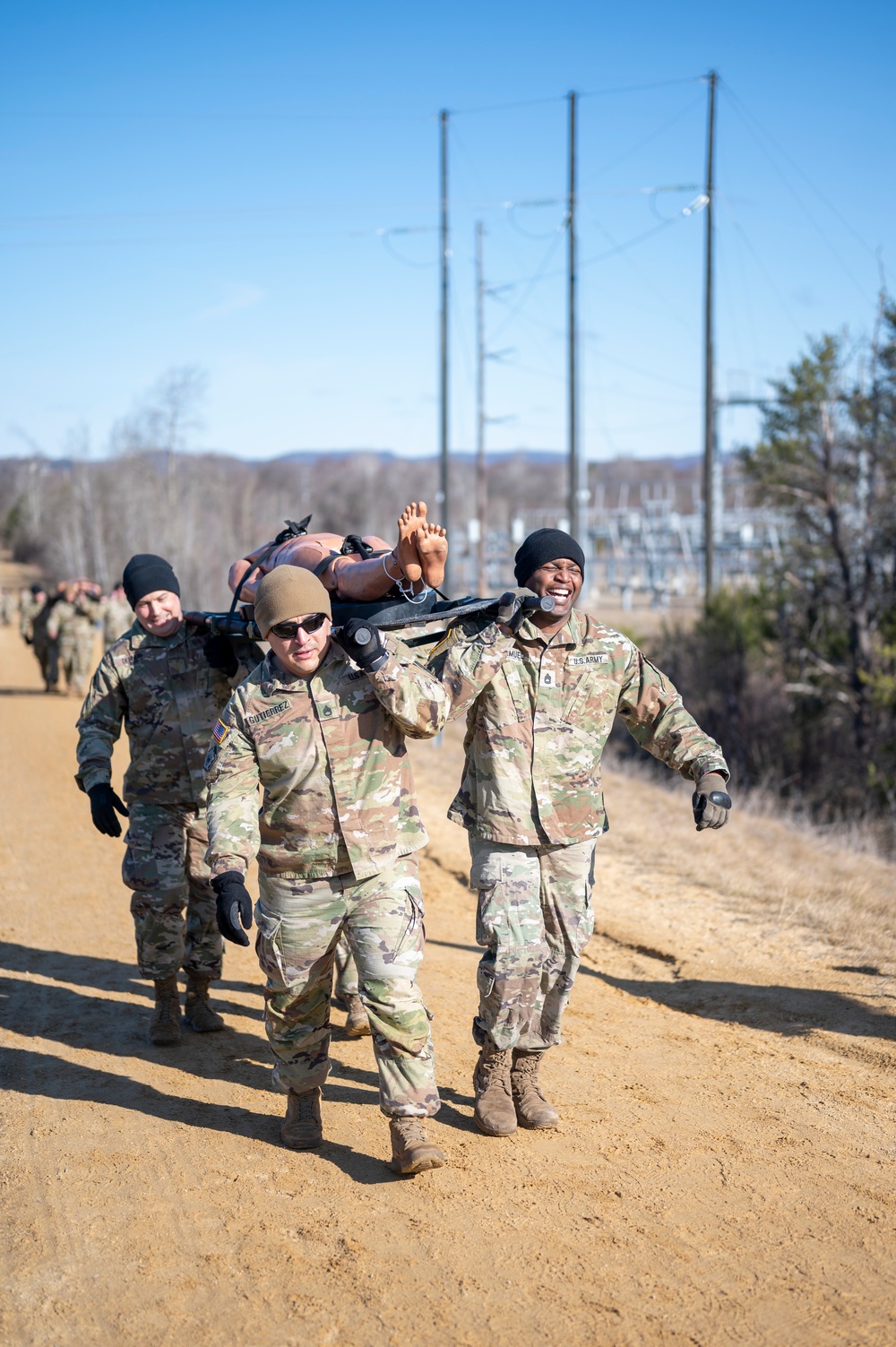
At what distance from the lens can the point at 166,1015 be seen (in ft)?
19.1

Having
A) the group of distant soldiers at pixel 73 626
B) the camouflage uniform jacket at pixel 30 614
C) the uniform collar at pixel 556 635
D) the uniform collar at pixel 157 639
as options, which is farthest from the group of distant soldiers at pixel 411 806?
the camouflage uniform jacket at pixel 30 614

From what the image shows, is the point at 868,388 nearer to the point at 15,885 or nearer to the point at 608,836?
the point at 608,836

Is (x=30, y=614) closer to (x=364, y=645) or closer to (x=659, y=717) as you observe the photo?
(x=659, y=717)

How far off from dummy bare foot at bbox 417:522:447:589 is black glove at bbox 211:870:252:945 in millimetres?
1301

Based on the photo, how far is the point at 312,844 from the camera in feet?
13.7

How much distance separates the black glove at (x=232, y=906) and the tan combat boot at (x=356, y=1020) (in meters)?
2.06

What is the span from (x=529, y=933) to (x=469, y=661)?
106 cm

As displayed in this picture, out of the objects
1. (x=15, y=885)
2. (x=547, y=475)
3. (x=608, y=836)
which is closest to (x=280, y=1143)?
(x=15, y=885)

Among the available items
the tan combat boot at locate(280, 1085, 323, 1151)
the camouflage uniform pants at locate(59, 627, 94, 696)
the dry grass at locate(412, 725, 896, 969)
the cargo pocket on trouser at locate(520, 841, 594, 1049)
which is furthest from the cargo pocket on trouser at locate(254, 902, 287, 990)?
the camouflage uniform pants at locate(59, 627, 94, 696)

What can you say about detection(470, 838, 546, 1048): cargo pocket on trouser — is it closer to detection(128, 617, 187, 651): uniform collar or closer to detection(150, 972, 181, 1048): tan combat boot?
detection(150, 972, 181, 1048): tan combat boot

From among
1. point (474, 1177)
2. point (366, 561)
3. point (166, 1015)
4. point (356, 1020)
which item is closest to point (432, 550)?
point (366, 561)

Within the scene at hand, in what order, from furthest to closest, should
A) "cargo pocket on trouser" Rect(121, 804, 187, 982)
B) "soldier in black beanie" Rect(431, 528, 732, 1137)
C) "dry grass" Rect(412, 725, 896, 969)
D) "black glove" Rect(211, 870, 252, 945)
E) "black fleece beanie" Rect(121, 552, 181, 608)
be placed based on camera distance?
"dry grass" Rect(412, 725, 896, 969)
"black fleece beanie" Rect(121, 552, 181, 608)
"cargo pocket on trouser" Rect(121, 804, 187, 982)
"soldier in black beanie" Rect(431, 528, 732, 1137)
"black glove" Rect(211, 870, 252, 945)

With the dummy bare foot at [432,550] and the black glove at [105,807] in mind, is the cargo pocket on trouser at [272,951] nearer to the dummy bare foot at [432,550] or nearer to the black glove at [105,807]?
the dummy bare foot at [432,550]

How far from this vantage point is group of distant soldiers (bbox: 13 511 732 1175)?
4.14m
